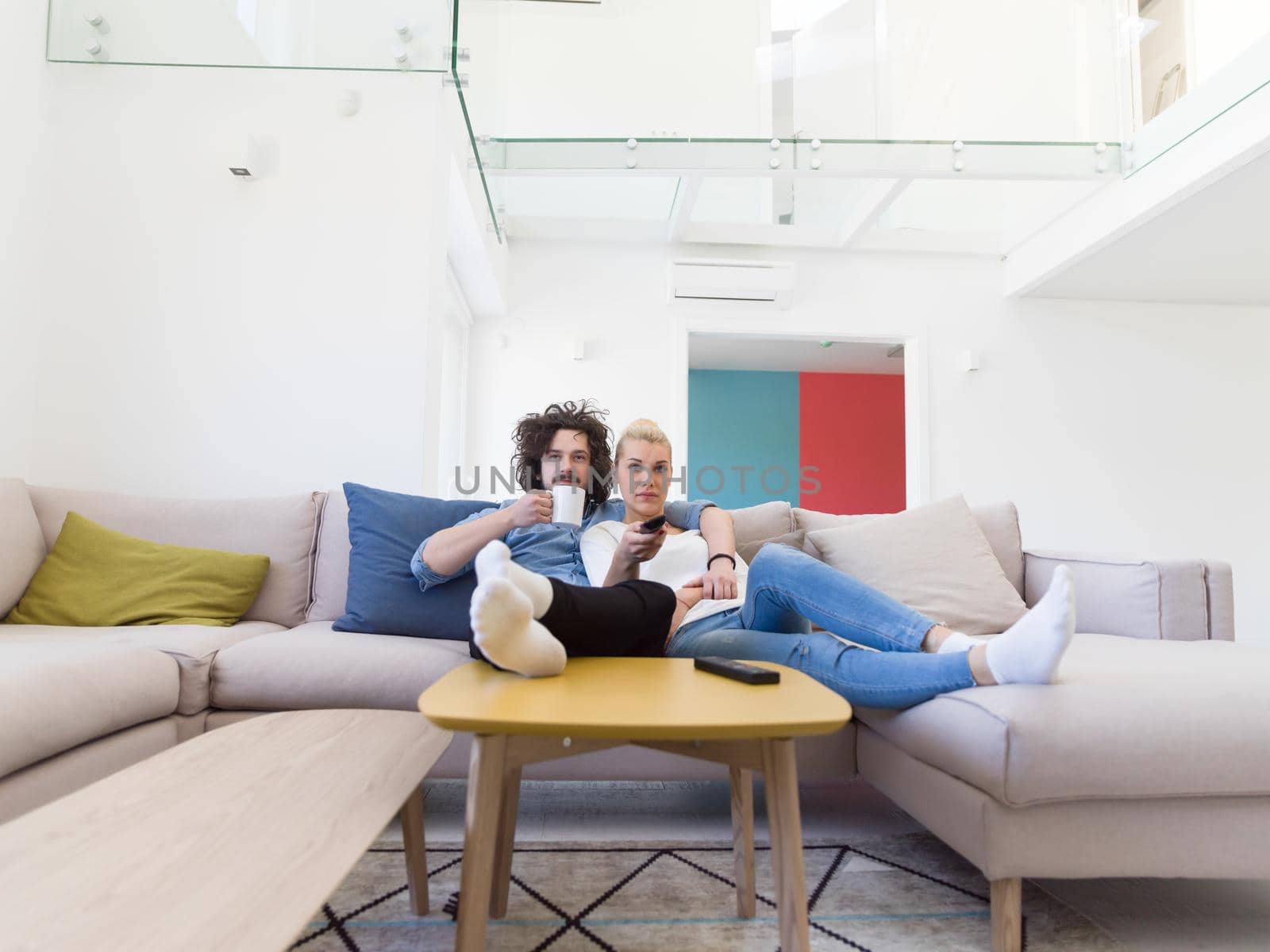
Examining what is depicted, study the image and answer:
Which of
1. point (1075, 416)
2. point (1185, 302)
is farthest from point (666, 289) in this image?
point (1185, 302)

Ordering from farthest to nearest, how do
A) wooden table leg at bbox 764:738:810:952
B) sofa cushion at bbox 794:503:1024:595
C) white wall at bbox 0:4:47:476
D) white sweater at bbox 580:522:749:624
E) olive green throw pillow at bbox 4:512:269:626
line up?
white wall at bbox 0:4:47:476 → sofa cushion at bbox 794:503:1024:595 → olive green throw pillow at bbox 4:512:269:626 → white sweater at bbox 580:522:749:624 → wooden table leg at bbox 764:738:810:952

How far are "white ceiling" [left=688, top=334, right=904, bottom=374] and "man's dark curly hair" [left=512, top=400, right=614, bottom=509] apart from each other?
3.81 meters

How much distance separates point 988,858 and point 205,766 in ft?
→ 3.78

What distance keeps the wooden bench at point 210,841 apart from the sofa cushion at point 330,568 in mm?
1018

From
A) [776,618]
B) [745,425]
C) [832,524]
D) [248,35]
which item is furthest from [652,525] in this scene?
[745,425]

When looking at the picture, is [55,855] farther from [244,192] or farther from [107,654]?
[244,192]

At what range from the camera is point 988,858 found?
4.03 ft

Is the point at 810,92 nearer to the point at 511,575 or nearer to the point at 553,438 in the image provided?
the point at 553,438

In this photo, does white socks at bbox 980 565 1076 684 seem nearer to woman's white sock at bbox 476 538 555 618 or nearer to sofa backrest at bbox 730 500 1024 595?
woman's white sock at bbox 476 538 555 618

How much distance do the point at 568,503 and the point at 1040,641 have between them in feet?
3.12

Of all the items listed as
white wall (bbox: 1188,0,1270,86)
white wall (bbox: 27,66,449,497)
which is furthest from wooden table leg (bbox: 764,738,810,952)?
white wall (bbox: 1188,0,1270,86)

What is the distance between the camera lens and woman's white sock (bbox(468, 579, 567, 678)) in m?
1.06

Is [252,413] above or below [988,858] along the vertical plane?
above

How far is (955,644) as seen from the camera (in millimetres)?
1447
